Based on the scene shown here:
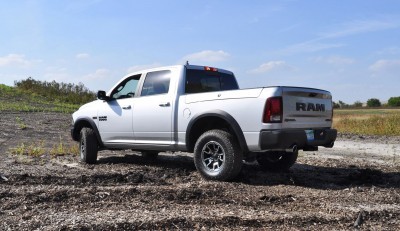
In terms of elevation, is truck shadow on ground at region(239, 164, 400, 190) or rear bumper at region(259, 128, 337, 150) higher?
rear bumper at region(259, 128, 337, 150)

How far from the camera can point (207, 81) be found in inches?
305

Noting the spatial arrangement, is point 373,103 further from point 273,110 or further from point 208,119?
point 273,110

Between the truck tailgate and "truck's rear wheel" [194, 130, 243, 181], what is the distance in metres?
0.83

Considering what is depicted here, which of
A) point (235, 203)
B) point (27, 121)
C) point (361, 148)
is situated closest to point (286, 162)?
point (235, 203)

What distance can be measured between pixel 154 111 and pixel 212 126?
117 centimetres

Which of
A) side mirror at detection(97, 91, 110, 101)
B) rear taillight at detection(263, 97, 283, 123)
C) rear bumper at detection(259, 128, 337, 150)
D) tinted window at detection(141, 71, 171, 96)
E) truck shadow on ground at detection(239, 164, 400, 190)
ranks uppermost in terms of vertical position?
tinted window at detection(141, 71, 171, 96)

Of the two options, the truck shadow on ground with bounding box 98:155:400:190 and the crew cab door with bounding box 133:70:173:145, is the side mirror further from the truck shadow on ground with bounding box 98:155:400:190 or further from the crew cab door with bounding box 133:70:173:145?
the truck shadow on ground with bounding box 98:155:400:190

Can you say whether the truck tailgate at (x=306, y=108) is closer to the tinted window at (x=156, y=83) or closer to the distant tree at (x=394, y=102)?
A: the tinted window at (x=156, y=83)

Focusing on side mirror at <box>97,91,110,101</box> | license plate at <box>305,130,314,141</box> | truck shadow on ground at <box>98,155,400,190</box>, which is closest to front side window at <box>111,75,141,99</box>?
side mirror at <box>97,91,110,101</box>

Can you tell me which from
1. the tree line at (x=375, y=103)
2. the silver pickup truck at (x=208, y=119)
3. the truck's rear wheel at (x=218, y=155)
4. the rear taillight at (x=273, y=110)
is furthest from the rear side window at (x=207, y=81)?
the tree line at (x=375, y=103)

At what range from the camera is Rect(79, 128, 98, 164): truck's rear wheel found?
8.60 m

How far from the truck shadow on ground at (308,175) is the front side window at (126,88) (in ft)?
4.56

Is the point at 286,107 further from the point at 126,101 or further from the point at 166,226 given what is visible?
the point at 126,101

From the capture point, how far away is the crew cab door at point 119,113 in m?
8.10
